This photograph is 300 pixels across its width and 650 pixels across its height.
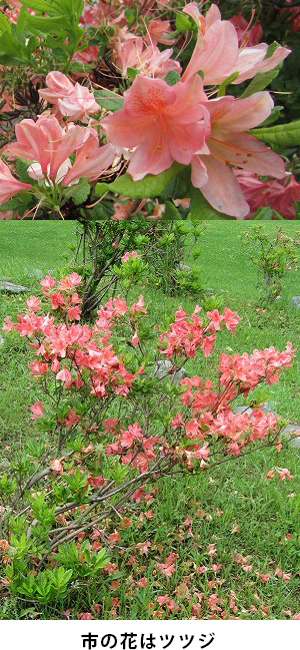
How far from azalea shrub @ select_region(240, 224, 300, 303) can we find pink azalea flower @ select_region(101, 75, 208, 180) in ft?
10.1

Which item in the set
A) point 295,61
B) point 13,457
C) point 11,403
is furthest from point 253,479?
point 295,61

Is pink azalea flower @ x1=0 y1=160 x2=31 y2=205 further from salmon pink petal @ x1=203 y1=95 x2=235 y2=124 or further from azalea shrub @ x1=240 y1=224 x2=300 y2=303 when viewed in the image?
azalea shrub @ x1=240 y1=224 x2=300 y2=303

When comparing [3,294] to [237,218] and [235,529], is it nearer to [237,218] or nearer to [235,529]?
[235,529]

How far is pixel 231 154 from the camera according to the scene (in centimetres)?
29

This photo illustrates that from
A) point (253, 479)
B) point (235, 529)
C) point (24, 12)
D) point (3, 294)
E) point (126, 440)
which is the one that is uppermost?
point (24, 12)

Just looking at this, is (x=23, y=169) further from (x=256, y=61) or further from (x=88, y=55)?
(x=88, y=55)

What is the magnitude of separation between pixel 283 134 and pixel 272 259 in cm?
335

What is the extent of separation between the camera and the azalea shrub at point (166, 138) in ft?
0.87

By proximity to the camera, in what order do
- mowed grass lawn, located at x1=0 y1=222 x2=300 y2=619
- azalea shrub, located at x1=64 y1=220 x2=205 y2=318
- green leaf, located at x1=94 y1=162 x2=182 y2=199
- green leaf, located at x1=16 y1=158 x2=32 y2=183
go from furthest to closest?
azalea shrub, located at x1=64 y1=220 x2=205 y2=318 < mowed grass lawn, located at x1=0 y1=222 x2=300 y2=619 < green leaf, located at x1=16 y1=158 x2=32 y2=183 < green leaf, located at x1=94 y1=162 x2=182 y2=199

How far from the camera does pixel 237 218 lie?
27 cm

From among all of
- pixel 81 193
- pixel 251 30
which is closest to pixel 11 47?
pixel 81 193

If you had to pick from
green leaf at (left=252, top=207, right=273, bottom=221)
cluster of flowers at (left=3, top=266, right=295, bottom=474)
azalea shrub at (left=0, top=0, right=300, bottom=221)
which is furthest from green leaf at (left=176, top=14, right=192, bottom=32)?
cluster of flowers at (left=3, top=266, right=295, bottom=474)

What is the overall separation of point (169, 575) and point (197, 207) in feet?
4.81

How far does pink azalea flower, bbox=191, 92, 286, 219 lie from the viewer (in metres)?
0.27
